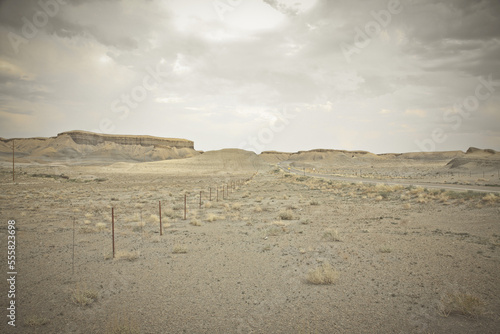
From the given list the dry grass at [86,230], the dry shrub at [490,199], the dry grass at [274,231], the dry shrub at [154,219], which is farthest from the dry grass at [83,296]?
the dry shrub at [490,199]

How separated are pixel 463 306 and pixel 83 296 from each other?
7867 mm

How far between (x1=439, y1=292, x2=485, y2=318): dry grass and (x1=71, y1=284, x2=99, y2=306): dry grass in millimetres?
7339

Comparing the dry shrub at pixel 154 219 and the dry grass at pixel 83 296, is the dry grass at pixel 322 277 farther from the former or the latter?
the dry shrub at pixel 154 219

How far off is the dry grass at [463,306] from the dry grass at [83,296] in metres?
7.34

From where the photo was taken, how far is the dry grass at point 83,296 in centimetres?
586

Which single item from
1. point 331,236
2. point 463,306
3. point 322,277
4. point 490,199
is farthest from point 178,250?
Result: point 490,199

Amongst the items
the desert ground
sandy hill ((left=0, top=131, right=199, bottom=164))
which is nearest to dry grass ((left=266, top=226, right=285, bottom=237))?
the desert ground

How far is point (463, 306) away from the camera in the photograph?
516cm

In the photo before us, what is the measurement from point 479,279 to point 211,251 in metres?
7.60

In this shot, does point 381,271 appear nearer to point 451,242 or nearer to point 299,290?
point 299,290

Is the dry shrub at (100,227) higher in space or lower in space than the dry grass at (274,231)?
lower

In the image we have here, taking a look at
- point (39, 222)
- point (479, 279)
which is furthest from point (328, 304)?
point (39, 222)

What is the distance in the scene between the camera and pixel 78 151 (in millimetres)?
180125

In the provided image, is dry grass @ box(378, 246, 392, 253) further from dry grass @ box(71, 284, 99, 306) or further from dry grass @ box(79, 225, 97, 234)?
dry grass @ box(79, 225, 97, 234)
